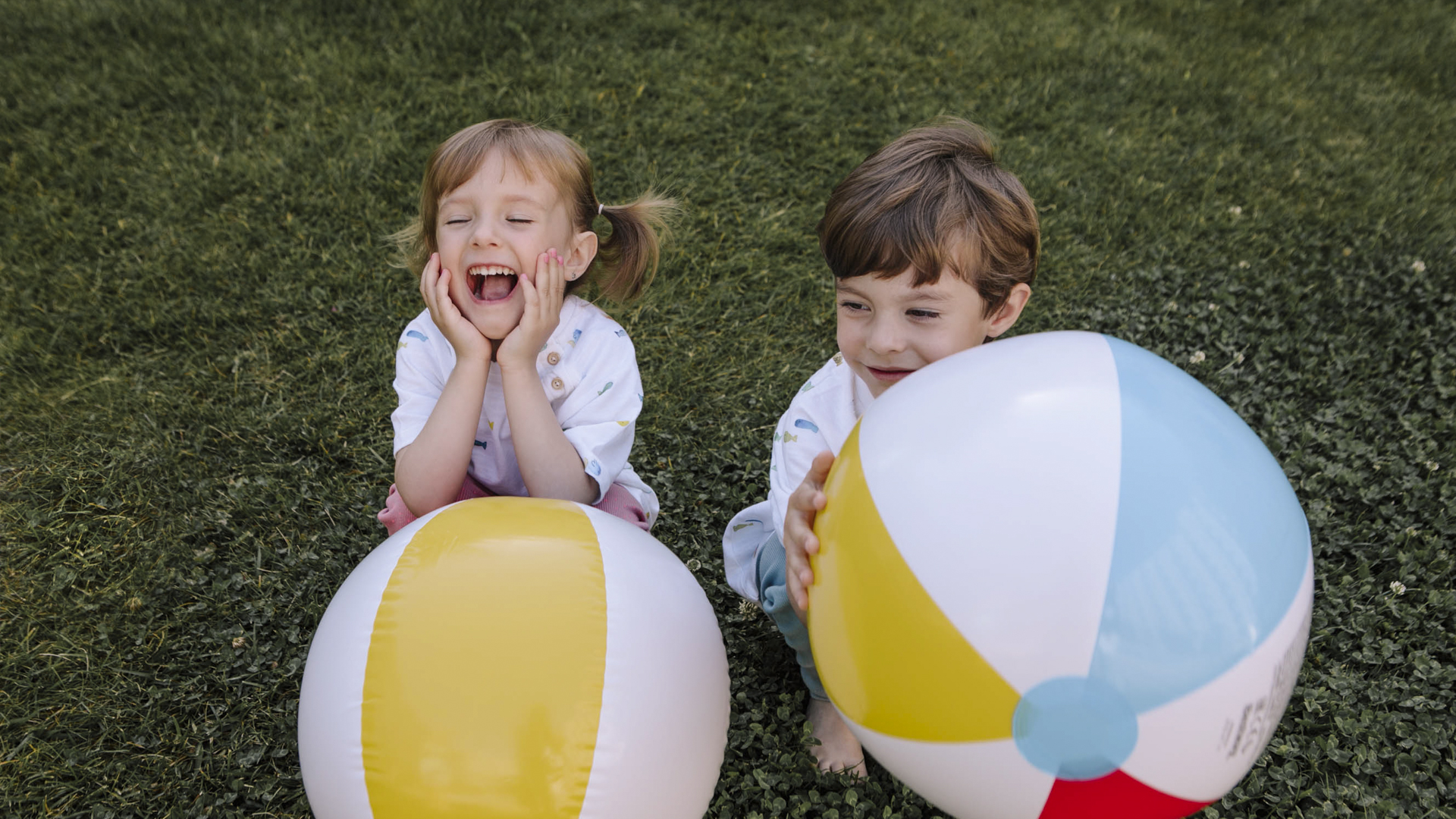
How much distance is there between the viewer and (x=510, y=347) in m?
2.42

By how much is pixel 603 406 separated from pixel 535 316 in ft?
1.08

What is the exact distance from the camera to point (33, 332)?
158 inches

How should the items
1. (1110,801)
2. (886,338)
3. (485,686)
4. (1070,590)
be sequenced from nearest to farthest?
(1070,590)
(1110,801)
(485,686)
(886,338)

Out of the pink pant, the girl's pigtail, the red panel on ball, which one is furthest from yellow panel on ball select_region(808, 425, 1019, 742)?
the girl's pigtail

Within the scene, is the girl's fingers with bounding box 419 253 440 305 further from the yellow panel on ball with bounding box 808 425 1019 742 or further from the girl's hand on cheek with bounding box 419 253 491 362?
the yellow panel on ball with bounding box 808 425 1019 742

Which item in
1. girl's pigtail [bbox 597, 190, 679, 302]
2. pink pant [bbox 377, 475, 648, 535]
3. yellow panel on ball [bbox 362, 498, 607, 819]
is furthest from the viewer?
girl's pigtail [bbox 597, 190, 679, 302]

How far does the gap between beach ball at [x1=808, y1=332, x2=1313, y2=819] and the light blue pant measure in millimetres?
714

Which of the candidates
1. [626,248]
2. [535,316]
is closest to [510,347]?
[535,316]

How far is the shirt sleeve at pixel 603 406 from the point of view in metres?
2.55

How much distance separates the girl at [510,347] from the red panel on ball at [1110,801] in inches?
54.7

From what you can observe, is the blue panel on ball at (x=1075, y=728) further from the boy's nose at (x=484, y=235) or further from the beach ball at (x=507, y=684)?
the boy's nose at (x=484, y=235)

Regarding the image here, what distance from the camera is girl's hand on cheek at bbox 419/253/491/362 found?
95.3 inches

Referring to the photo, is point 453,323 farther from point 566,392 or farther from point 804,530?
point 804,530

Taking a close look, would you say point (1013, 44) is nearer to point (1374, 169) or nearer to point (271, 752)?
point (1374, 169)
